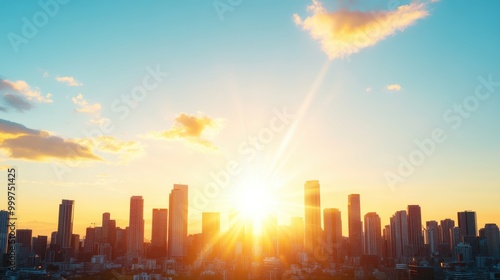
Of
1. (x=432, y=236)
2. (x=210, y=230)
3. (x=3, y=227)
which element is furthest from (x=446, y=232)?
(x=3, y=227)

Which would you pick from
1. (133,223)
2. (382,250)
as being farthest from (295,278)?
(133,223)

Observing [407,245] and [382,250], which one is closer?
[407,245]

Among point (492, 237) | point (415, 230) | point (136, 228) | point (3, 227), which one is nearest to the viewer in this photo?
point (3, 227)

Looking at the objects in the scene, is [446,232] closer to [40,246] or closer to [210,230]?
[210,230]

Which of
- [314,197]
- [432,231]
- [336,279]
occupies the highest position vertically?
[314,197]

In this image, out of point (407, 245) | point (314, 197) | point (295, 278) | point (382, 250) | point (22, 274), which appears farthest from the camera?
point (314, 197)

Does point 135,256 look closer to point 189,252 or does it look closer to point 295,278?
point 189,252

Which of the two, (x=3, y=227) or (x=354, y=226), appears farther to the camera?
(x=354, y=226)
